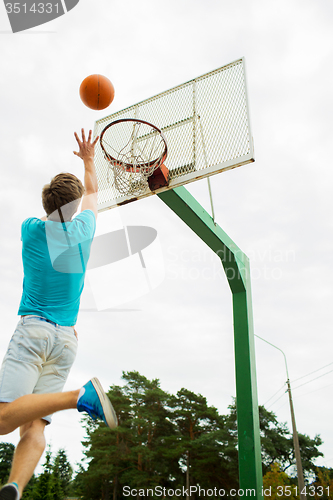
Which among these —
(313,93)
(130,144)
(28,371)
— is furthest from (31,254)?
(313,93)

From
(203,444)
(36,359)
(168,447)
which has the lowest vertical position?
(36,359)

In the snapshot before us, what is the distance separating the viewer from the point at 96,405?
187cm

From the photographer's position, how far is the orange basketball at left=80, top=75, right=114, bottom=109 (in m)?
4.16

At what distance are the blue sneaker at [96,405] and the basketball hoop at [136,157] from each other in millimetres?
3082

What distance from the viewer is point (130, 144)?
480 centimetres

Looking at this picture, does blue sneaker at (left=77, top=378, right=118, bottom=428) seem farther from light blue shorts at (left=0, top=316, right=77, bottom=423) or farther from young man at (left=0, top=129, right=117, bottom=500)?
light blue shorts at (left=0, top=316, right=77, bottom=423)

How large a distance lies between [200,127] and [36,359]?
3.80 m

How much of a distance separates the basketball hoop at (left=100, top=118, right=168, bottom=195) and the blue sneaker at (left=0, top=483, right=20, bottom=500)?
11.4 ft

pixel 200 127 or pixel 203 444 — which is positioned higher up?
pixel 200 127

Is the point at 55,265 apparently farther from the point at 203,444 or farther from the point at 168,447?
the point at 168,447

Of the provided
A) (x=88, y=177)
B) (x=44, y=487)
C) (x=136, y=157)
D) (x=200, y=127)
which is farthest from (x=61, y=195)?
(x=44, y=487)

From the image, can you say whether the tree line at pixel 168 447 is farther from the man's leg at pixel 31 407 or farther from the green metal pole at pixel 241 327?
the man's leg at pixel 31 407

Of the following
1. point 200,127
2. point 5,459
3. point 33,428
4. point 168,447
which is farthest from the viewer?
point 5,459

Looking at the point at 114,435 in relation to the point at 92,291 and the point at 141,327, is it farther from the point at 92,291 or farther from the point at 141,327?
the point at 92,291
